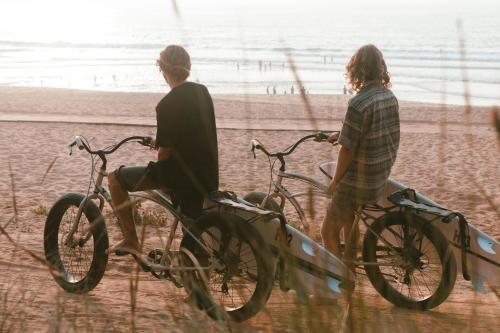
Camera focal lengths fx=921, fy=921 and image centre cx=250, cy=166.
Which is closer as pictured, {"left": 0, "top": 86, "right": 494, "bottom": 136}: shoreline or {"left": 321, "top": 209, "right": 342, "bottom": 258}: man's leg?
{"left": 321, "top": 209, "right": 342, "bottom": 258}: man's leg

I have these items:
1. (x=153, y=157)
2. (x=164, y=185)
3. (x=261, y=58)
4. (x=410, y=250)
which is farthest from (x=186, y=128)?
(x=261, y=58)

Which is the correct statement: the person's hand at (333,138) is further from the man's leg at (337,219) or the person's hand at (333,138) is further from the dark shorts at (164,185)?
the dark shorts at (164,185)

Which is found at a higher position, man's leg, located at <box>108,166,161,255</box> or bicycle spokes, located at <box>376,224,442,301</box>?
man's leg, located at <box>108,166,161,255</box>

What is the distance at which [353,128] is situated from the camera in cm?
553

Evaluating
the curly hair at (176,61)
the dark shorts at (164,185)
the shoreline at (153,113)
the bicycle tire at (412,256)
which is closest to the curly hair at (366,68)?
the bicycle tire at (412,256)

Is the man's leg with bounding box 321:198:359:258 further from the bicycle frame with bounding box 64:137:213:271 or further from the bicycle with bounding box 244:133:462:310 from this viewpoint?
the bicycle frame with bounding box 64:137:213:271

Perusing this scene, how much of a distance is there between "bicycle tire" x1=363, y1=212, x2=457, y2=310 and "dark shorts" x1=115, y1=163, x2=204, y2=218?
109 cm

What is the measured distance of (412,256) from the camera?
555 centimetres

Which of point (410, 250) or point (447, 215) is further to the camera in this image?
point (410, 250)

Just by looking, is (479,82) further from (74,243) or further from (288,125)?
(74,243)

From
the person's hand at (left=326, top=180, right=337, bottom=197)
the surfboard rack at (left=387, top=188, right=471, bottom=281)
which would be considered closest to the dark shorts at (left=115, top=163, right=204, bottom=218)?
the person's hand at (left=326, top=180, right=337, bottom=197)

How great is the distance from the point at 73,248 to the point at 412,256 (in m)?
2.29

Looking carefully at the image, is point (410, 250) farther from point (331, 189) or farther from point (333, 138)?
point (333, 138)

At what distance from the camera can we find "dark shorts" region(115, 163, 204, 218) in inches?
217
